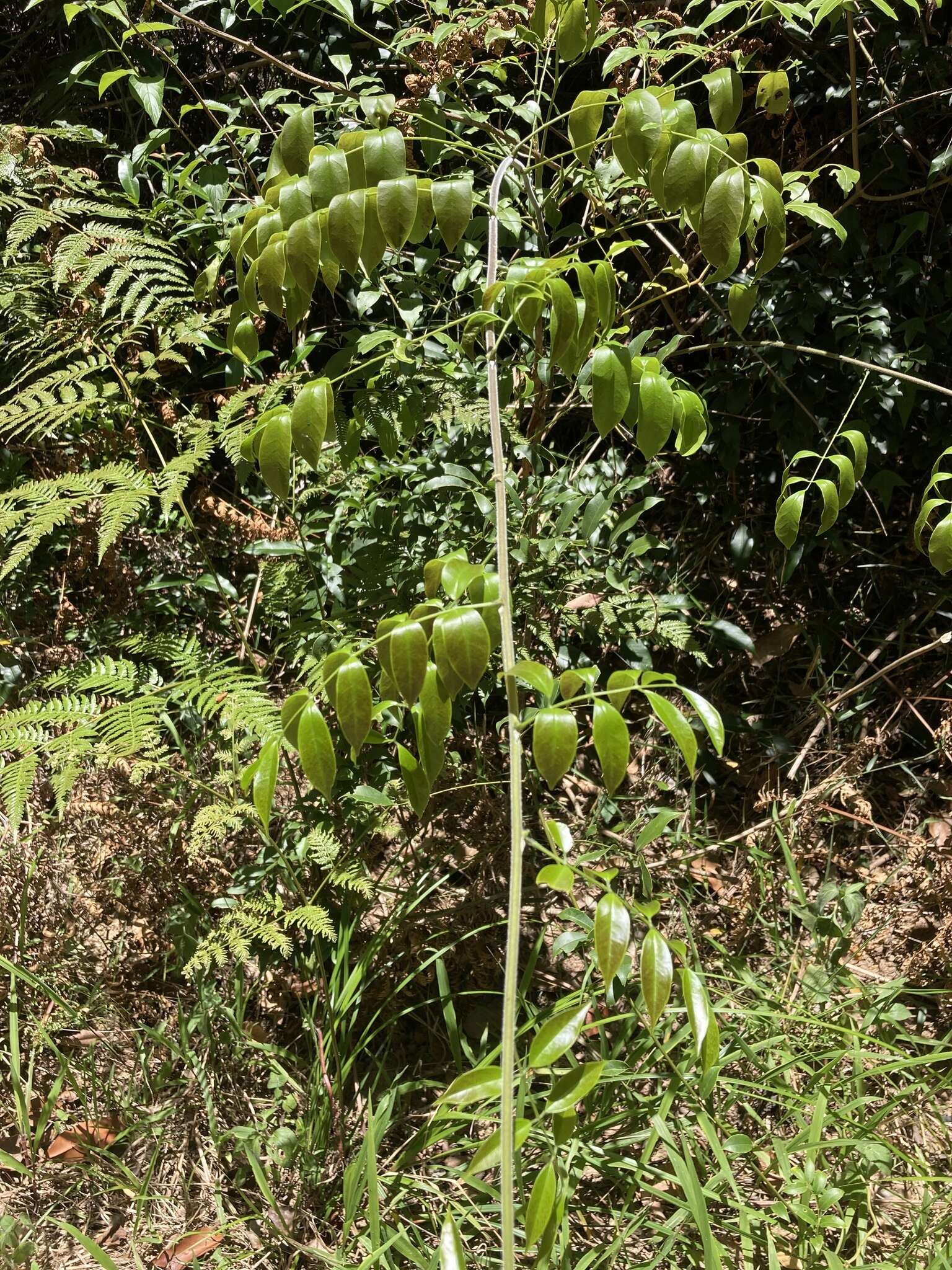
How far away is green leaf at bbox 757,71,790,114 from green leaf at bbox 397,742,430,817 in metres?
1.28

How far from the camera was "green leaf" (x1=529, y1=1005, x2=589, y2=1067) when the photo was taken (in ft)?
3.28

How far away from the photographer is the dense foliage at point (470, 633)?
1196 millimetres

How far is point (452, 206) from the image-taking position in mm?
1085

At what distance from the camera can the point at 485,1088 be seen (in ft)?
3.48

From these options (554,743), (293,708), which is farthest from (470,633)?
(293,708)

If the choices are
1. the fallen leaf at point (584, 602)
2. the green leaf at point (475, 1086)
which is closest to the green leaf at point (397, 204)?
the green leaf at point (475, 1086)

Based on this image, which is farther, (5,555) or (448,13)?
(5,555)

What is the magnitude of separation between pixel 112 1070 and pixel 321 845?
0.65m

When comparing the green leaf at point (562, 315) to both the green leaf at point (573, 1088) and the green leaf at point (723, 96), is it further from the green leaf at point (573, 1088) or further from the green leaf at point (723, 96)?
the green leaf at point (573, 1088)

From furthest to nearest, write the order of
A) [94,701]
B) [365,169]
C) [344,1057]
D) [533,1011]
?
1. [94,701]
2. [344,1057]
3. [533,1011]
4. [365,169]

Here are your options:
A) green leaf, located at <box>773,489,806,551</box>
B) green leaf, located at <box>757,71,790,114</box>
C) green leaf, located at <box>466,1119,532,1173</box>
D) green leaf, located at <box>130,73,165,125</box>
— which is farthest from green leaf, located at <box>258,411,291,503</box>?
green leaf, located at <box>130,73,165,125</box>

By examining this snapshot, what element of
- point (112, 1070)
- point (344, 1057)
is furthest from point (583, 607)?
point (112, 1070)

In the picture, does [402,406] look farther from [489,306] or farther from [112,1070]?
[112,1070]

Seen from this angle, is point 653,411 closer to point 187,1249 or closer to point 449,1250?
point 449,1250
